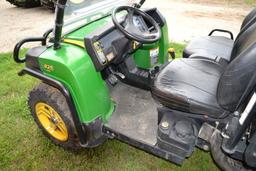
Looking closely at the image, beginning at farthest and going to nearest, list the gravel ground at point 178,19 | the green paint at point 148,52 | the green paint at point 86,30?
the gravel ground at point 178,19
the green paint at point 148,52
the green paint at point 86,30

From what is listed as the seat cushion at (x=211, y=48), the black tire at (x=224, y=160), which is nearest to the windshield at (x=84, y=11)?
the seat cushion at (x=211, y=48)

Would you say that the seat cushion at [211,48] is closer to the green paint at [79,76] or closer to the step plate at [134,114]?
the step plate at [134,114]

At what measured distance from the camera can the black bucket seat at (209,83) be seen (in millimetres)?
1642

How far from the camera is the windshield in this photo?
7.18ft

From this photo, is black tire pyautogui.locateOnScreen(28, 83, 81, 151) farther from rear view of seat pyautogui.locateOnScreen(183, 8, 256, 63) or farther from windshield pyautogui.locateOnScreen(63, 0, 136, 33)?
rear view of seat pyautogui.locateOnScreen(183, 8, 256, 63)

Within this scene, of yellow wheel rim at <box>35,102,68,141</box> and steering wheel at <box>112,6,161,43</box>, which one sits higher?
steering wheel at <box>112,6,161,43</box>

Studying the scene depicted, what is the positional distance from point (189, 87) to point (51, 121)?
123 cm

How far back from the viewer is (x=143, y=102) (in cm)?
263

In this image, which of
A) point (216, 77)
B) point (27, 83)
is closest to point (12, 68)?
point (27, 83)

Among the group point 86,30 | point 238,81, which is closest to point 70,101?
point 86,30

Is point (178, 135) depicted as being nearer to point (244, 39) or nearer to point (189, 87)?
point (189, 87)

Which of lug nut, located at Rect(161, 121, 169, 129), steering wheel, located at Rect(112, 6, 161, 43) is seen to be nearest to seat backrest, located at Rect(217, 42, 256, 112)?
lug nut, located at Rect(161, 121, 169, 129)

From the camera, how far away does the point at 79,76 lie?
206 centimetres

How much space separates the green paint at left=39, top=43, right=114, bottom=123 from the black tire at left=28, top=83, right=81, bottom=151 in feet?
0.54
